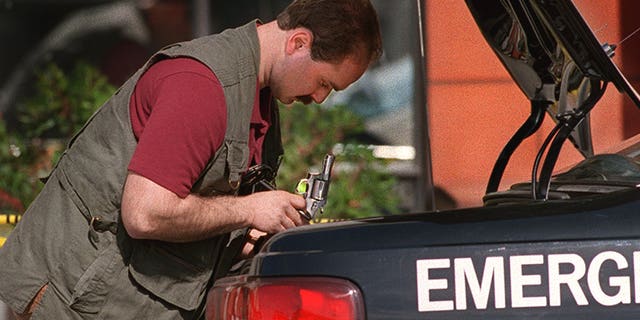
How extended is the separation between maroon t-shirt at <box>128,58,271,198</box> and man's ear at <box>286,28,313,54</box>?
10.5 inches

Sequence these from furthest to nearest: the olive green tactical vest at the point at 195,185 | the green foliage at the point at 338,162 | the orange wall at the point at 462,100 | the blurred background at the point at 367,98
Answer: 1. the green foliage at the point at 338,162
2. the orange wall at the point at 462,100
3. the blurred background at the point at 367,98
4. the olive green tactical vest at the point at 195,185

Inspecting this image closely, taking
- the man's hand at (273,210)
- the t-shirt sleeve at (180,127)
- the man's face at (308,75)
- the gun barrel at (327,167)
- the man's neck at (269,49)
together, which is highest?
the man's neck at (269,49)

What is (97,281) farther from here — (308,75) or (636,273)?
(636,273)

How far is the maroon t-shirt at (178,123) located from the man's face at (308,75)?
262 millimetres

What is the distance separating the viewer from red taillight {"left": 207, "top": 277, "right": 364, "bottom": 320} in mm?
2334

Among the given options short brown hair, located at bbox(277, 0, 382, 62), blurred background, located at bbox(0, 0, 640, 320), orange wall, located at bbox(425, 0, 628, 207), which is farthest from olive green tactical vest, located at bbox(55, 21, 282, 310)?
orange wall, located at bbox(425, 0, 628, 207)

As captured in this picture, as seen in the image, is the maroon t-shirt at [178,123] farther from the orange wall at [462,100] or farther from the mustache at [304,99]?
the orange wall at [462,100]

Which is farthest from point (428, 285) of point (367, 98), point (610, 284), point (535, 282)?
point (367, 98)

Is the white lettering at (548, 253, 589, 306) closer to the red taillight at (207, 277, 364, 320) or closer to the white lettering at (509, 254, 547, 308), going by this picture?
the white lettering at (509, 254, 547, 308)

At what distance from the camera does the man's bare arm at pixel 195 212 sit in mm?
2840

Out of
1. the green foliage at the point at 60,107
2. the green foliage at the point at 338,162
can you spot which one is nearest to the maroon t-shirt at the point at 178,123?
the green foliage at the point at 338,162

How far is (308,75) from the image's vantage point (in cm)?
315

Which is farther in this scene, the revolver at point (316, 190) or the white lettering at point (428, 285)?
the revolver at point (316, 190)

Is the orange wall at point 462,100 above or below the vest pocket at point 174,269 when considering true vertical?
above
